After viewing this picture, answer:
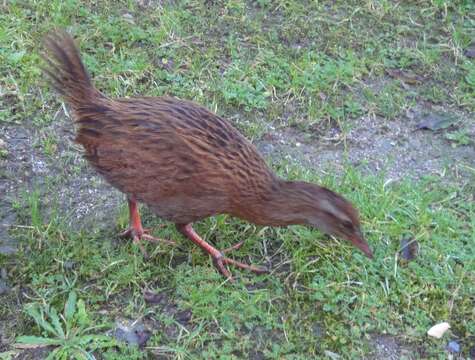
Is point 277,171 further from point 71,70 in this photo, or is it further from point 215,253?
point 71,70

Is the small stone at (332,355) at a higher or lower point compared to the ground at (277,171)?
lower

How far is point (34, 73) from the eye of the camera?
13.8ft

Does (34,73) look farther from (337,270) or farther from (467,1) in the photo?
(467,1)

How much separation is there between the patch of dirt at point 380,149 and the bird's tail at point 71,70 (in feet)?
3.92

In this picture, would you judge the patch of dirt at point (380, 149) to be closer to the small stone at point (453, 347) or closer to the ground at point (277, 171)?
the ground at point (277, 171)

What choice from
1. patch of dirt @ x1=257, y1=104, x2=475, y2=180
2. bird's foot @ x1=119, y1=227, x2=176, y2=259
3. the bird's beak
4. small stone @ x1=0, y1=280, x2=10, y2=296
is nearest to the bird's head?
the bird's beak

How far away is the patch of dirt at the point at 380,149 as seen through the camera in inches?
160

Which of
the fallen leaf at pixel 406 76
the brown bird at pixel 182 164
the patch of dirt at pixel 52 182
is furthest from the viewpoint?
the fallen leaf at pixel 406 76

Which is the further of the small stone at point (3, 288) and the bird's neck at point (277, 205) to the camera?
the bird's neck at point (277, 205)

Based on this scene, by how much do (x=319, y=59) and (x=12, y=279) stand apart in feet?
8.27

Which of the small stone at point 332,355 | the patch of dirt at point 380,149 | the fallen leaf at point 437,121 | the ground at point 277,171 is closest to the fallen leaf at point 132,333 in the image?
the ground at point 277,171

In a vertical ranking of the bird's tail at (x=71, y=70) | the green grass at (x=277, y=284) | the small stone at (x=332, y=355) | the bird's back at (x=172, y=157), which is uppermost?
the bird's tail at (x=71, y=70)

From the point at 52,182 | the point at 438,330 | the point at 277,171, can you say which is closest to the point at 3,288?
the point at 52,182

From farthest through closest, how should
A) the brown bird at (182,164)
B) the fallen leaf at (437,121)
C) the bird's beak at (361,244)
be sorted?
the fallen leaf at (437,121) < the bird's beak at (361,244) < the brown bird at (182,164)
